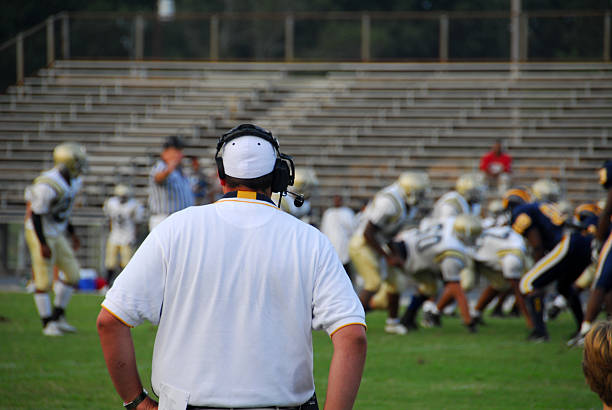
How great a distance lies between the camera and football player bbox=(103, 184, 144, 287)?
16.8m

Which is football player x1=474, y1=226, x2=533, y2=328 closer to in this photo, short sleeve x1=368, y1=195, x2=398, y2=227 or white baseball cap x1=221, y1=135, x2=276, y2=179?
short sleeve x1=368, y1=195, x2=398, y2=227

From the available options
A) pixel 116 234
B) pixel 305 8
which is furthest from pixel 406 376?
pixel 305 8

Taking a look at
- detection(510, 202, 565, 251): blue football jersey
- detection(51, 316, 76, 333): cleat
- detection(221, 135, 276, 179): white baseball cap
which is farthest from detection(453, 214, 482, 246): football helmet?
detection(221, 135, 276, 179): white baseball cap

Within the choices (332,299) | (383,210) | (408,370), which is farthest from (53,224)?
(332,299)

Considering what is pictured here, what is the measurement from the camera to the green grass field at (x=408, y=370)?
613 cm

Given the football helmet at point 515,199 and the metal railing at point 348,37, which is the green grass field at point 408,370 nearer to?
the football helmet at point 515,199

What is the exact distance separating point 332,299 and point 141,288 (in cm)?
60

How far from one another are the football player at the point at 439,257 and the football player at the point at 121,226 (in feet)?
24.9

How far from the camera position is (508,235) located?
11.1 metres

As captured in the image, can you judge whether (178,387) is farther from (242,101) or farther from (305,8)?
(305,8)

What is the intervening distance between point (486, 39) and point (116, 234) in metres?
11.2

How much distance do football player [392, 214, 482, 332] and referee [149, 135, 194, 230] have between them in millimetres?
2697

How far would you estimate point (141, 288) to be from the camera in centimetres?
272

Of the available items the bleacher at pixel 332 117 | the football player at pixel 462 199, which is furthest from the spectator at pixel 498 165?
the football player at pixel 462 199
